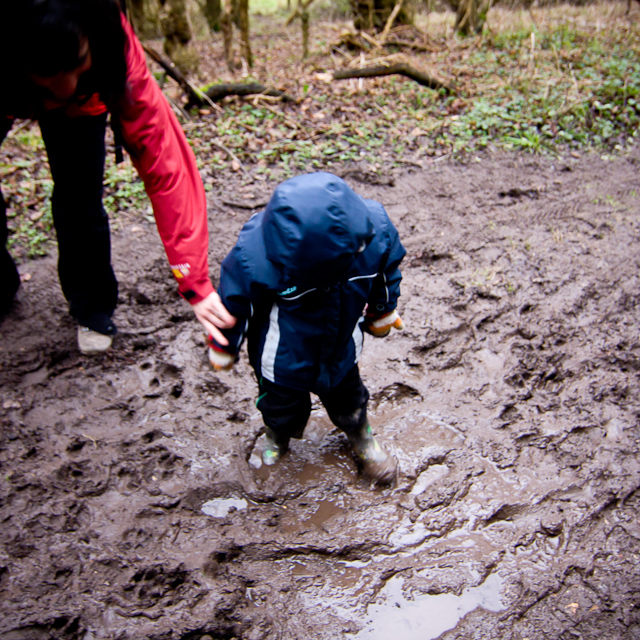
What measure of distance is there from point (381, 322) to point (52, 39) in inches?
54.5

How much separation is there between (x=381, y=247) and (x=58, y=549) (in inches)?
65.9

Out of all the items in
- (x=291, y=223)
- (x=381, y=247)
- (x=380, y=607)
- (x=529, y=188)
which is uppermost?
(x=291, y=223)

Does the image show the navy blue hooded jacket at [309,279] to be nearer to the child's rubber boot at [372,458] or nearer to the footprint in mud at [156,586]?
the child's rubber boot at [372,458]

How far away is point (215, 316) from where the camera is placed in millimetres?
1772

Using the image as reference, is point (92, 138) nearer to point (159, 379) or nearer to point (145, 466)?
point (159, 379)

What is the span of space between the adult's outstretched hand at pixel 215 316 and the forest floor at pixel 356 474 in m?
0.86

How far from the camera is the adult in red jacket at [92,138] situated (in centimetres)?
139

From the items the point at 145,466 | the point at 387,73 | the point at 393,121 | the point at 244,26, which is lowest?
the point at 145,466

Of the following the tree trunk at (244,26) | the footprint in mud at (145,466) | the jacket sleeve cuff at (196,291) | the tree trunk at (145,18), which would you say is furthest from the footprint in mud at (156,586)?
the tree trunk at (145,18)

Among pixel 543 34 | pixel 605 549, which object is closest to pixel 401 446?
pixel 605 549

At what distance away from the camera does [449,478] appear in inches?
91.5

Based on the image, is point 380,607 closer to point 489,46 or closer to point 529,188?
point 529,188

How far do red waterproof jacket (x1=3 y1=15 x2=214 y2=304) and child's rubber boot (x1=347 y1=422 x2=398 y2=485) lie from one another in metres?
0.94

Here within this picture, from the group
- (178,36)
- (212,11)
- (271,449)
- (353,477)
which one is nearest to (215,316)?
(271,449)
